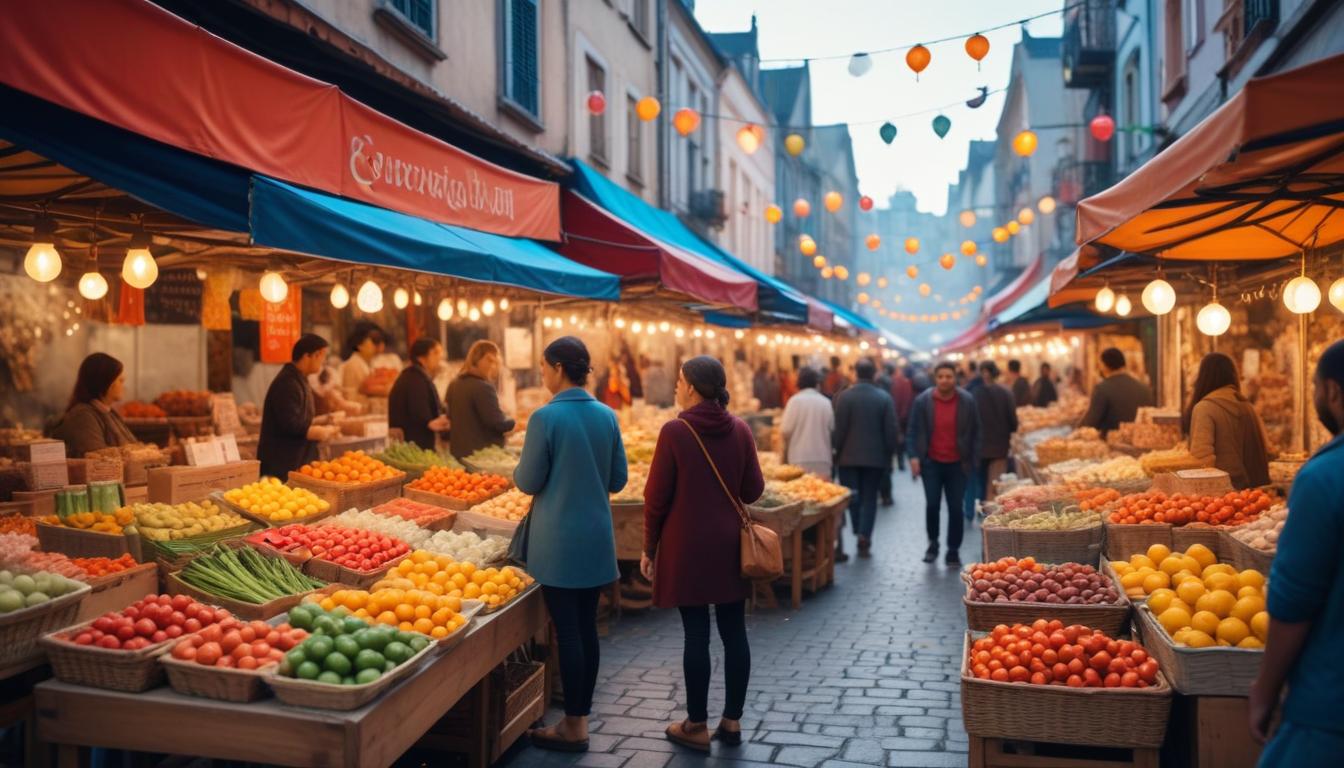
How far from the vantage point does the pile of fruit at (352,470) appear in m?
7.82

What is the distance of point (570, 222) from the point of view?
43.4 feet

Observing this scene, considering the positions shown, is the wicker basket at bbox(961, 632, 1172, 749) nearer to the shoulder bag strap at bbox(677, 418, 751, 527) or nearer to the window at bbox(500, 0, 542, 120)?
the shoulder bag strap at bbox(677, 418, 751, 527)

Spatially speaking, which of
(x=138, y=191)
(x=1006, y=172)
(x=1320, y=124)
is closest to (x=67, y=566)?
(x=138, y=191)

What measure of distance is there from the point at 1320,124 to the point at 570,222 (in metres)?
10.0

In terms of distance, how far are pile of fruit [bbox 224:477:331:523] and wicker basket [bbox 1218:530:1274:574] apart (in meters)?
5.70

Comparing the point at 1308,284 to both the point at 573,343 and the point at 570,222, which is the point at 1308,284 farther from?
the point at 570,222

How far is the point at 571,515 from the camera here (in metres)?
5.36

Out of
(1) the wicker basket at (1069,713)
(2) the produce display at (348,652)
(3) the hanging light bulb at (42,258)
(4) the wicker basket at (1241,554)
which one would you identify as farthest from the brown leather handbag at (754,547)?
(3) the hanging light bulb at (42,258)

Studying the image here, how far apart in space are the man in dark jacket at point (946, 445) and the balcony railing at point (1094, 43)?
1499cm

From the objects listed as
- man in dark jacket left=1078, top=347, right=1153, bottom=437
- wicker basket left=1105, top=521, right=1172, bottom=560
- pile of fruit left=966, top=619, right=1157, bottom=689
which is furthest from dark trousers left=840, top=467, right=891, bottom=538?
pile of fruit left=966, top=619, right=1157, bottom=689

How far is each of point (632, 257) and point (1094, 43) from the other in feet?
55.8

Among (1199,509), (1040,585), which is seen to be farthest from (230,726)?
(1199,509)

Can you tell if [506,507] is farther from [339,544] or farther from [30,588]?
[30,588]

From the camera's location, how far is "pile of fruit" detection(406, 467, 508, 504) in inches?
316
